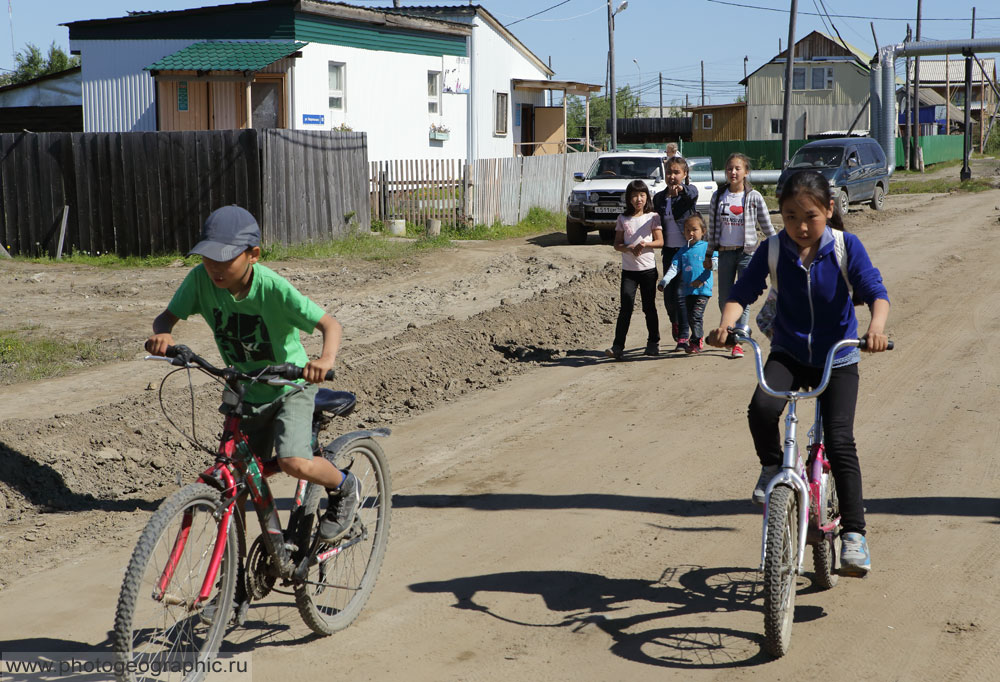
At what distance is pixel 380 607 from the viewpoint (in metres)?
4.84

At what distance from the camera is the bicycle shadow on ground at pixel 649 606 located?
4.28 meters

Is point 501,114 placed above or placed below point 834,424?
above

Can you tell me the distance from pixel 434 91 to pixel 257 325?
27405 mm

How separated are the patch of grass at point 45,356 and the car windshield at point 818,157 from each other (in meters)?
21.4

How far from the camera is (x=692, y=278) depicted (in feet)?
34.1

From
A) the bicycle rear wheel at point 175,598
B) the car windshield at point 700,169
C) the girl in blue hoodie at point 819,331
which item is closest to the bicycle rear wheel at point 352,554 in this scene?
the bicycle rear wheel at point 175,598

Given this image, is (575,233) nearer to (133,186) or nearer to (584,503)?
(133,186)

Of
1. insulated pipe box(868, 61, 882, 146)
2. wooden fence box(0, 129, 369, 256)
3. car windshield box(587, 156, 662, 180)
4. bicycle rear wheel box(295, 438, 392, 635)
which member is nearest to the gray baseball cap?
bicycle rear wheel box(295, 438, 392, 635)

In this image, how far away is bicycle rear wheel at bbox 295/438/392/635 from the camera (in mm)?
4434

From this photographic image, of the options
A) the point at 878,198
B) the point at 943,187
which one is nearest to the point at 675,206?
the point at 878,198

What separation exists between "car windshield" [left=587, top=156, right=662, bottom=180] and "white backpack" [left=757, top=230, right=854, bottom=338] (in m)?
18.0

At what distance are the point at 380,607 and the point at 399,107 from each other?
988 inches

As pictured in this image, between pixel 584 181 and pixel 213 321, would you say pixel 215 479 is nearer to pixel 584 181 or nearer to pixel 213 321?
pixel 213 321

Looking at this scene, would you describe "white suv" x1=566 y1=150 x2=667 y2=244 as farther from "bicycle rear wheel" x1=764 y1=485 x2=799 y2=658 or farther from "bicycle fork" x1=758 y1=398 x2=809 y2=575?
"bicycle rear wheel" x1=764 y1=485 x2=799 y2=658
